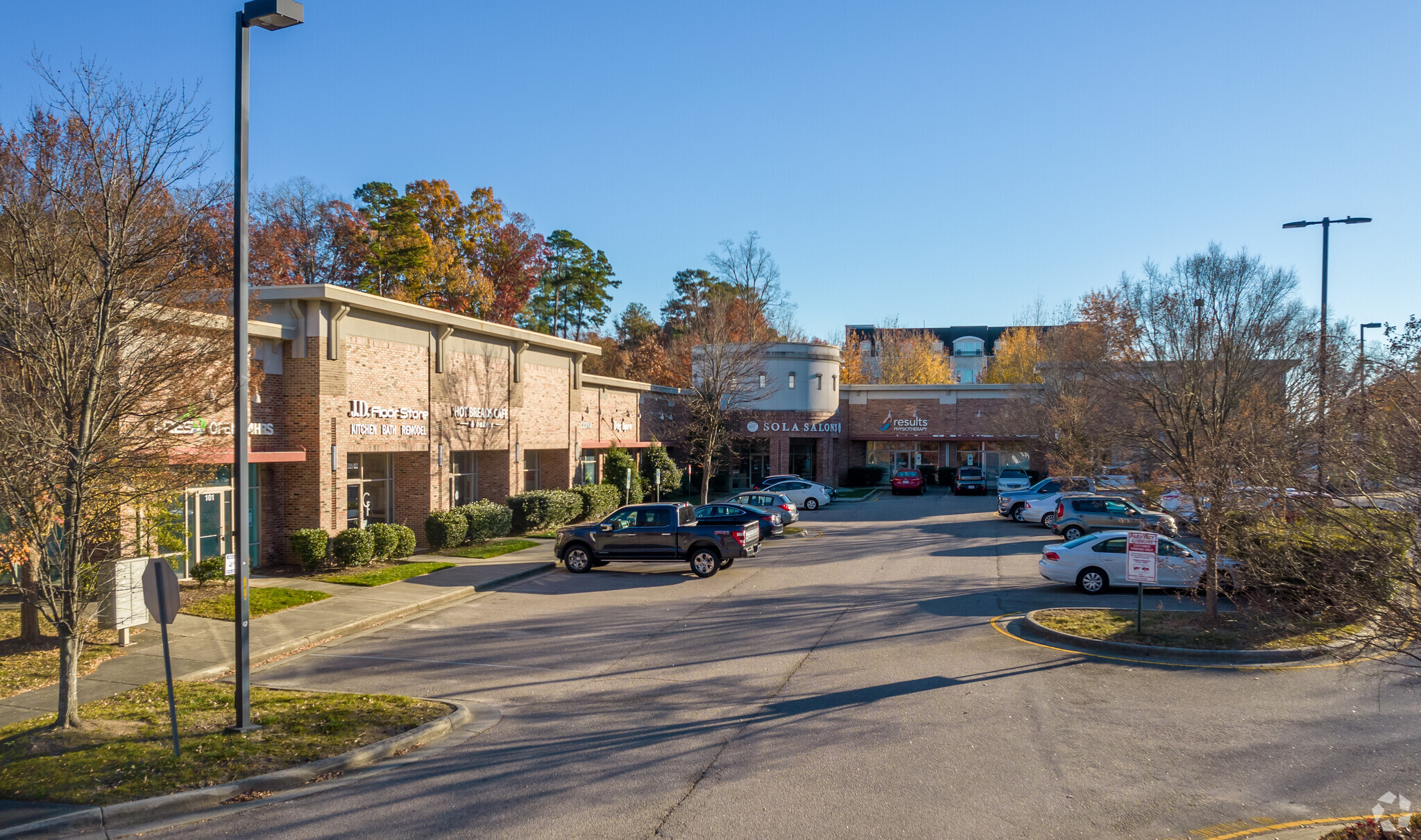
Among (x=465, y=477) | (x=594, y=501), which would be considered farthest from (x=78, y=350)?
(x=594, y=501)

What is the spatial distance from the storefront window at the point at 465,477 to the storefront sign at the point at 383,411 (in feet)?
11.5

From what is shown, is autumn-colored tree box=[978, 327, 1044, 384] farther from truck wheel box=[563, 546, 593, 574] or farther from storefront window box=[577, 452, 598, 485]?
truck wheel box=[563, 546, 593, 574]

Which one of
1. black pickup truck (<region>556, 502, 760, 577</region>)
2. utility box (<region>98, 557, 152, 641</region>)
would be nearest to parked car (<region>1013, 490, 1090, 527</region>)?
black pickup truck (<region>556, 502, 760, 577</region>)

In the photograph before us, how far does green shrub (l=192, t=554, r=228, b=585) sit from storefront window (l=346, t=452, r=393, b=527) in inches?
150

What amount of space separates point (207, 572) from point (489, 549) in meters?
7.61

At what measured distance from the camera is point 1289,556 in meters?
6.59

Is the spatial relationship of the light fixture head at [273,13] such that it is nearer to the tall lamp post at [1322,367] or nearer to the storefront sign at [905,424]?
→ the tall lamp post at [1322,367]

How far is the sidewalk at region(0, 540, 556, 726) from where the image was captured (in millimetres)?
11117

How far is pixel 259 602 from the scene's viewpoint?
53.7 feet

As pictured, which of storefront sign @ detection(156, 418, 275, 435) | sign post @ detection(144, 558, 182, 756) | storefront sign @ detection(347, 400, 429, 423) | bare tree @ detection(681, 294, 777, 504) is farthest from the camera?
bare tree @ detection(681, 294, 777, 504)

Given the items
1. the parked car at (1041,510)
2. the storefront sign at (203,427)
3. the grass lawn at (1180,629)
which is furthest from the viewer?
the parked car at (1041,510)

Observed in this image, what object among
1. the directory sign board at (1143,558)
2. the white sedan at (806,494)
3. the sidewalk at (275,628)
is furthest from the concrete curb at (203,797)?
the white sedan at (806,494)

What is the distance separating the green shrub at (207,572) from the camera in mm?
18016

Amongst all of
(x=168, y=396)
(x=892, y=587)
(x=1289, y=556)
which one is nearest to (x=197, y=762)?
(x=168, y=396)
